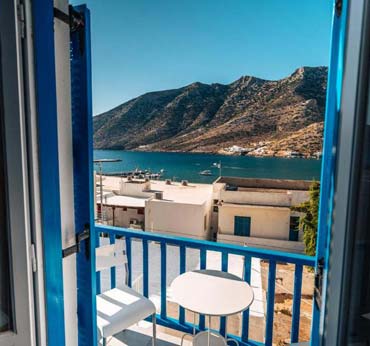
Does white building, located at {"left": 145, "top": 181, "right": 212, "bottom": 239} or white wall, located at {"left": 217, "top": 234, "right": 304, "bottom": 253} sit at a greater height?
white building, located at {"left": 145, "top": 181, "right": 212, "bottom": 239}

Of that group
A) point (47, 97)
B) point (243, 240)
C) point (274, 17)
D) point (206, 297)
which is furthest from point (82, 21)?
point (274, 17)

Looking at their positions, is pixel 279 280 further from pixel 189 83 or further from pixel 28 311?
pixel 189 83

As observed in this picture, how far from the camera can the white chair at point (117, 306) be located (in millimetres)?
1754

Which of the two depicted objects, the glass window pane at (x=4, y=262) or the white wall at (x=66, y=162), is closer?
the glass window pane at (x=4, y=262)

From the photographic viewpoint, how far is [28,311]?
914mm

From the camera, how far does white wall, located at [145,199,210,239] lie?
1552cm

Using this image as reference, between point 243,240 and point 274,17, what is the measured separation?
73.4ft

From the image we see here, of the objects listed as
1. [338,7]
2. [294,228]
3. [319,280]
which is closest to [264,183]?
[294,228]

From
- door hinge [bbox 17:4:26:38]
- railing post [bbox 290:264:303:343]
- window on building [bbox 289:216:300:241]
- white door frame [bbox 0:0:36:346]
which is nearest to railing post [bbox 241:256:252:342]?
railing post [bbox 290:264:303:343]

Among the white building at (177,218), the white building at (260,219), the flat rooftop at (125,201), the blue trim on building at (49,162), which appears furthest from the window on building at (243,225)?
the blue trim on building at (49,162)

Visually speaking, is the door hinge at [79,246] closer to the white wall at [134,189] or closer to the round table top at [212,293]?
the round table top at [212,293]

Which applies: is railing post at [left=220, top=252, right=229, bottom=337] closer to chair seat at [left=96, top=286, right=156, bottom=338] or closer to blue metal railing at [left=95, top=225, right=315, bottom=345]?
blue metal railing at [left=95, top=225, right=315, bottom=345]

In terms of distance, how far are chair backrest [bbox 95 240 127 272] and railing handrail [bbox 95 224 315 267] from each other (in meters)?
0.13

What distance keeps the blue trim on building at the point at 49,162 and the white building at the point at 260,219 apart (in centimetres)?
1608
